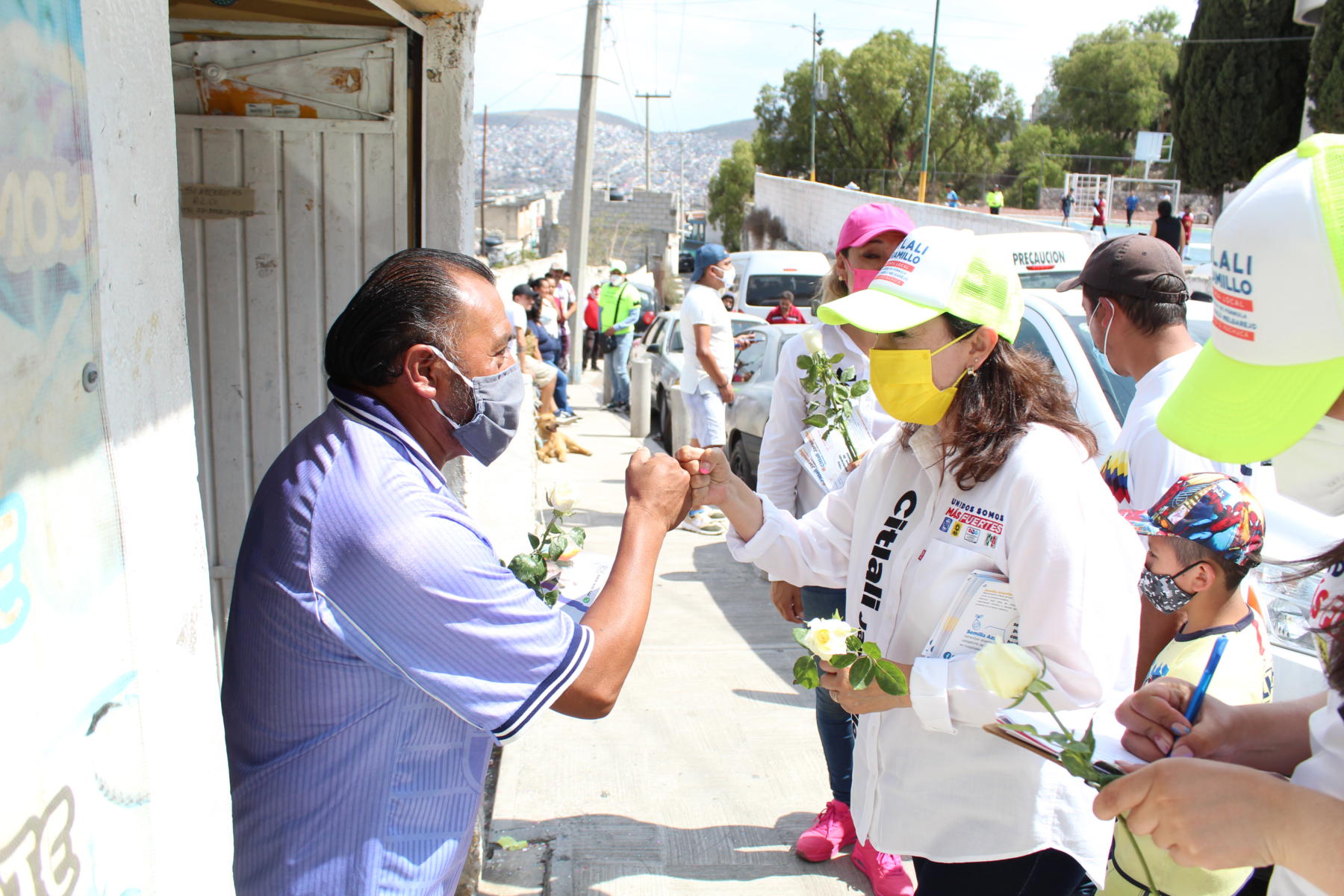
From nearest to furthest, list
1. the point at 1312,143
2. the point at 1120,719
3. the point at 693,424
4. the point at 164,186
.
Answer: the point at 1312,143 → the point at 164,186 → the point at 1120,719 → the point at 693,424

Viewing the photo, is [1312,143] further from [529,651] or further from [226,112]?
[226,112]

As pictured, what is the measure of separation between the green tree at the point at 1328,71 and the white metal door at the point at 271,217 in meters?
24.6

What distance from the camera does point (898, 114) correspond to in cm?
5959

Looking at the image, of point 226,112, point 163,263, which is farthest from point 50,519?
point 226,112

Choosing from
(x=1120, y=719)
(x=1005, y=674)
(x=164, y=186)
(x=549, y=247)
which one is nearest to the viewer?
(x=164, y=186)

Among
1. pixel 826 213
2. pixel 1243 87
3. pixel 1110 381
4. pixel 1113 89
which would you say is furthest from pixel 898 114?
pixel 1110 381

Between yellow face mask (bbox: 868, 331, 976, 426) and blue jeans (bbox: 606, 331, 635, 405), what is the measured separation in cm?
1252

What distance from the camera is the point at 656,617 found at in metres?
6.21

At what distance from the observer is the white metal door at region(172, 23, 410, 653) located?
11.7ft

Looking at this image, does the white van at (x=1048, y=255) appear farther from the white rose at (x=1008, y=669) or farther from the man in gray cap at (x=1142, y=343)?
the white rose at (x=1008, y=669)

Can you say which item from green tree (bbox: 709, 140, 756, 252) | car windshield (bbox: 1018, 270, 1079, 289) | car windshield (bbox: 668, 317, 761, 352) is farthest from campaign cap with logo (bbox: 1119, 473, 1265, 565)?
green tree (bbox: 709, 140, 756, 252)

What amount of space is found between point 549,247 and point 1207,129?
27.3m

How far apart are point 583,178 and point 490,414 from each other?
16.3m

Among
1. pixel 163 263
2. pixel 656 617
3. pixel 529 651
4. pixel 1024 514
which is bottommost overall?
pixel 656 617
